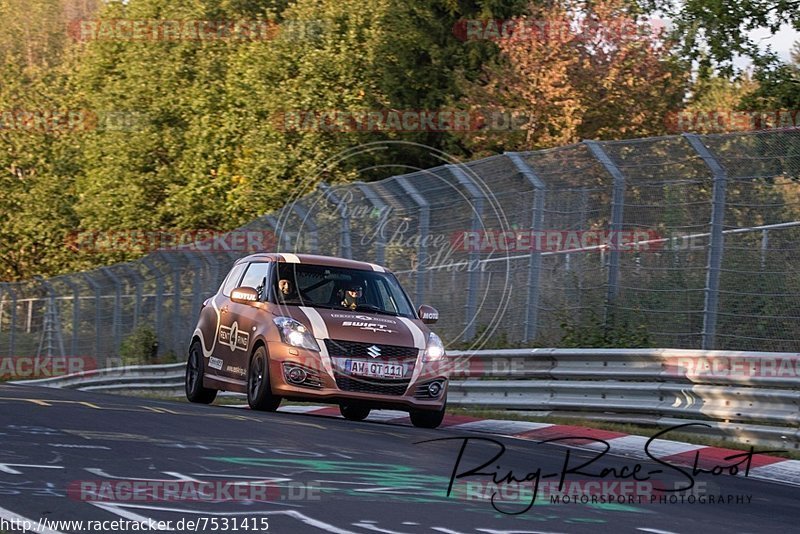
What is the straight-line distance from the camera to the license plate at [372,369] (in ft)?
46.0

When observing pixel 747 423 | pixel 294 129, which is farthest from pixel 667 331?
pixel 294 129

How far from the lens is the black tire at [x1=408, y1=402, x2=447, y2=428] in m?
14.5

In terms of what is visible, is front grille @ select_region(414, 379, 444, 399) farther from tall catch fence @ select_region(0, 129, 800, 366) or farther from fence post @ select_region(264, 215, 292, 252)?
fence post @ select_region(264, 215, 292, 252)

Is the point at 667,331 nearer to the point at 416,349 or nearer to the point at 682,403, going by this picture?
the point at 682,403

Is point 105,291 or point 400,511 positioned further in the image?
point 105,291

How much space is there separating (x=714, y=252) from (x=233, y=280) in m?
5.62

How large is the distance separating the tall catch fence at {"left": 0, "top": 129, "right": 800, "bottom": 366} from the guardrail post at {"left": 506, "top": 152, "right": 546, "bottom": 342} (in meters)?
0.02

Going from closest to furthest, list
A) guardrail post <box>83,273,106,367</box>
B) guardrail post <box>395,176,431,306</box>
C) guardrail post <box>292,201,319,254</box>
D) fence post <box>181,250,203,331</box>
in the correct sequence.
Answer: guardrail post <box>395,176,431,306</box> → guardrail post <box>292,201,319,254</box> → fence post <box>181,250,203,331</box> → guardrail post <box>83,273,106,367</box>

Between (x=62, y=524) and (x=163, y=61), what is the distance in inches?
2000

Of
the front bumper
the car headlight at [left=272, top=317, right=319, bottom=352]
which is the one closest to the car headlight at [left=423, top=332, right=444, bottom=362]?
the front bumper

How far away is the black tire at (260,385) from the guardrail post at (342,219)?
5559 millimetres

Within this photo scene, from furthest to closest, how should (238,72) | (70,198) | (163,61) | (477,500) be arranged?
(70,198), (163,61), (238,72), (477,500)

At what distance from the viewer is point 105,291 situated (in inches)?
1323

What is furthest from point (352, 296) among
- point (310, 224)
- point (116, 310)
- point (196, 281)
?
point (116, 310)
